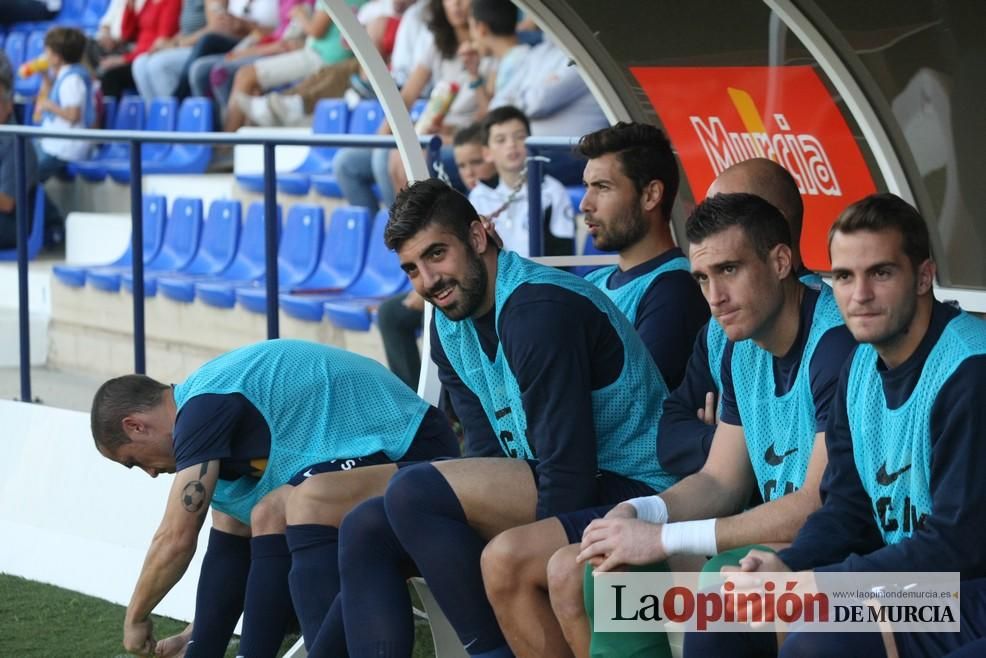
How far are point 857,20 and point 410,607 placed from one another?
2097mm

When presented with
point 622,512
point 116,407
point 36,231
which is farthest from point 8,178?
point 622,512

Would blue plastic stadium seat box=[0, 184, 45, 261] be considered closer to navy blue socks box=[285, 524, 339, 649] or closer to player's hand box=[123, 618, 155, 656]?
player's hand box=[123, 618, 155, 656]

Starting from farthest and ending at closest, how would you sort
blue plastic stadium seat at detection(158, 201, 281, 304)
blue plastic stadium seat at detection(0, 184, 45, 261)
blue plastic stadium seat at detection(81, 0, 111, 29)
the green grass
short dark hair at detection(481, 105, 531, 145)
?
blue plastic stadium seat at detection(81, 0, 111, 29), blue plastic stadium seat at detection(0, 184, 45, 261), blue plastic stadium seat at detection(158, 201, 281, 304), short dark hair at detection(481, 105, 531, 145), the green grass

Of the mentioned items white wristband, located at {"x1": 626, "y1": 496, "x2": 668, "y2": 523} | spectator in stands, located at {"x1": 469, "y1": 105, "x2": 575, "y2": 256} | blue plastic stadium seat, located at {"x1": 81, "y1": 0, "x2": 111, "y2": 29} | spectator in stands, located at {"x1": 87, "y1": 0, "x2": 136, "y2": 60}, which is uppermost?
blue plastic stadium seat, located at {"x1": 81, "y1": 0, "x2": 111, "y2": 29}

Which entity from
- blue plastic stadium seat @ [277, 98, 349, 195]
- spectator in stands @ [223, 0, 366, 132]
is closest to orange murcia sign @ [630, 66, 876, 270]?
blue plastic stadium seat @ [277, 98, 349, 195]

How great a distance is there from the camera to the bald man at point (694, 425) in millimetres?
2998

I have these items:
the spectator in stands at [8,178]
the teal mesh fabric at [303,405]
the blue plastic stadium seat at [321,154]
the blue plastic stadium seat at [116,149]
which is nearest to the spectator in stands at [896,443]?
the teal mesh fabric at [303,405]

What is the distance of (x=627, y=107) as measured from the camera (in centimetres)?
498

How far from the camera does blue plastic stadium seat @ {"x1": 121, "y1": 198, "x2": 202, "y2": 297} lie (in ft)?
29.5

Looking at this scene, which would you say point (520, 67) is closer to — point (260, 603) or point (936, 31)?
point (936, 31)

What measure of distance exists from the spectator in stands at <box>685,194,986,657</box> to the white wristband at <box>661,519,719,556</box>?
199 mm

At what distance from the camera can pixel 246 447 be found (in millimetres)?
3951

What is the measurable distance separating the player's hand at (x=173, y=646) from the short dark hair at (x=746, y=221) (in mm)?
1837

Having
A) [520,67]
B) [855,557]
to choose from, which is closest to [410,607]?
[855,557]
